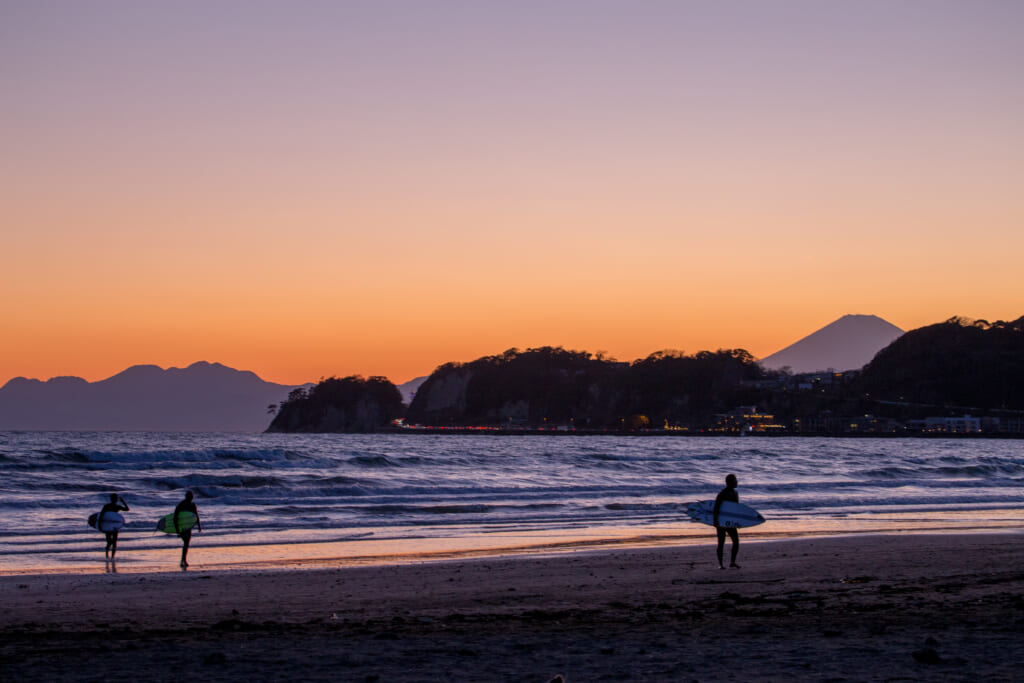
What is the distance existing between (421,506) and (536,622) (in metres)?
20.9

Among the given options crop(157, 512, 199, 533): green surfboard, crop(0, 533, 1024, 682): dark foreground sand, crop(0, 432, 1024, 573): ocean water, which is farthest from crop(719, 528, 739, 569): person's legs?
crop(157, 512, 199, 533): green surfboard

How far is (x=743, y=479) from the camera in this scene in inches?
1746

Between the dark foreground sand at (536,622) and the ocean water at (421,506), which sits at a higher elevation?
the dark foreground sand at (536,622)

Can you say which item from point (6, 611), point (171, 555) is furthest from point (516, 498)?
point (6, 611)

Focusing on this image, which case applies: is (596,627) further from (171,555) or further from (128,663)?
(171,555)

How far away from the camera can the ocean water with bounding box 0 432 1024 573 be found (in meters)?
19.0

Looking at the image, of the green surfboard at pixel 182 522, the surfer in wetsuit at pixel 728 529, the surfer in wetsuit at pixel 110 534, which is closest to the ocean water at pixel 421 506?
the surfer in wetsuit at pixel 110 534

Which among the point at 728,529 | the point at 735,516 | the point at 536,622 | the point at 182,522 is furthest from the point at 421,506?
the point at 536,622

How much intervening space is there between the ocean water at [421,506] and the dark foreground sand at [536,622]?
3.71 m

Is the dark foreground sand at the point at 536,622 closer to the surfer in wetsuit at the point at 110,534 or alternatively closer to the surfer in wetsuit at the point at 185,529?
the surfer in wetsuit at the point at 185,529

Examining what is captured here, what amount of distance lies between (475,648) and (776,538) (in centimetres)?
1362

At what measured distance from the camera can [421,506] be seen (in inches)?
1189

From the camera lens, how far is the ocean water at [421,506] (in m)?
19.0

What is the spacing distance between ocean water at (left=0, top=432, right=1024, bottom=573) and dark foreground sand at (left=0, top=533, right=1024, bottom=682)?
12.2 ft
